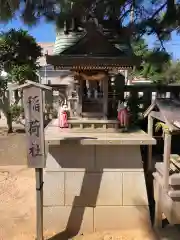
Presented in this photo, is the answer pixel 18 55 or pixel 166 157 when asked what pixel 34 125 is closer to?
pixel 166 157

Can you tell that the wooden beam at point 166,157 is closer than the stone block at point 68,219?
Yes

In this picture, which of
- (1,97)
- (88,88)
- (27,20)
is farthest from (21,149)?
(27,20)

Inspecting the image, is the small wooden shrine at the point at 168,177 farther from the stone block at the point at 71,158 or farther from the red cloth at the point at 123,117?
the stone block at the point at 71,158

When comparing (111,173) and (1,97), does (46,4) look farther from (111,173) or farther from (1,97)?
(1,97)

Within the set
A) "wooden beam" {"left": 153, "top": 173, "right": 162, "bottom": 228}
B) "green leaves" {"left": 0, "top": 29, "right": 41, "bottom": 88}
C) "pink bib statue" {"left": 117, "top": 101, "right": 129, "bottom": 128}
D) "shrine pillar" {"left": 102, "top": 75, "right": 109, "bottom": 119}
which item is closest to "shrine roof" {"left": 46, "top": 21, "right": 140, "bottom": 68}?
"shrine pillar" {"left": 102, "top": 75, "right": 109, "bottom": 119}

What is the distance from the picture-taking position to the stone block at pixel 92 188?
4316 millimetres

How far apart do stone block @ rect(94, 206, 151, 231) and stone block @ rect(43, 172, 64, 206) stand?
61cm

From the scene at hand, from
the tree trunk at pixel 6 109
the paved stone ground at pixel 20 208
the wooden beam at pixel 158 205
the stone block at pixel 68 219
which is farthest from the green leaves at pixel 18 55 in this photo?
the wooden beam at pixel 158 205

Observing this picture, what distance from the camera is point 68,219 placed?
14.1 feet

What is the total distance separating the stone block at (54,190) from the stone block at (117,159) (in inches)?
24.7

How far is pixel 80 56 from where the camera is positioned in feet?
14.8

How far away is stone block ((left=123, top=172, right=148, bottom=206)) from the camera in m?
4.32

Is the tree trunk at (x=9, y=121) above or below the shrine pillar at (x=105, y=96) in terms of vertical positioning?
below

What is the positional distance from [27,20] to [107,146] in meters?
2.69
